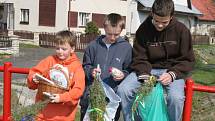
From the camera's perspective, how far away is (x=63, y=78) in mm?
4227

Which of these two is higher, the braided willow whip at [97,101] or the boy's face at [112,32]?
the boy's face at [112,32]

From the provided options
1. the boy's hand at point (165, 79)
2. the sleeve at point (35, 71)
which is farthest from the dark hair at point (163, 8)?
the sleeve at point (35, 71)

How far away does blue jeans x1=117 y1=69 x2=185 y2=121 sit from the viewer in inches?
159

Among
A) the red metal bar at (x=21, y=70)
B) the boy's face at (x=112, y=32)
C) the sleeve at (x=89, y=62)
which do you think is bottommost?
the red metal bar at (x=21, y=70)

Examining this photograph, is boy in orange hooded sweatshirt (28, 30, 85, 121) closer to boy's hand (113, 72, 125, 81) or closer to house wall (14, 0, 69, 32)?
boy's hand (113, 72, 125, 81)

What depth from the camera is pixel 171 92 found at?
4047 mm

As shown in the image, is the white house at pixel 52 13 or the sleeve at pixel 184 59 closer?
the sleeve at pixel 184 59

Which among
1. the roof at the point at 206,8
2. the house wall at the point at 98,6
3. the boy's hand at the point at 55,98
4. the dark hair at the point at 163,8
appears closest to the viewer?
the dark hair at the point at 163,8

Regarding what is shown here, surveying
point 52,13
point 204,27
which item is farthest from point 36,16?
point 204,27

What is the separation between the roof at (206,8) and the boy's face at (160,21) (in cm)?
4834

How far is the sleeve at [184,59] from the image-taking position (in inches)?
164

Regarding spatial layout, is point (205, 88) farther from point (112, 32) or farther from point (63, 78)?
point (63, 78)

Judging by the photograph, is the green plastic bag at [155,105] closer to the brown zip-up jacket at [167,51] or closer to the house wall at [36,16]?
the brown zip-up jacket at [167,51]

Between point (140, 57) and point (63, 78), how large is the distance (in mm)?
753
